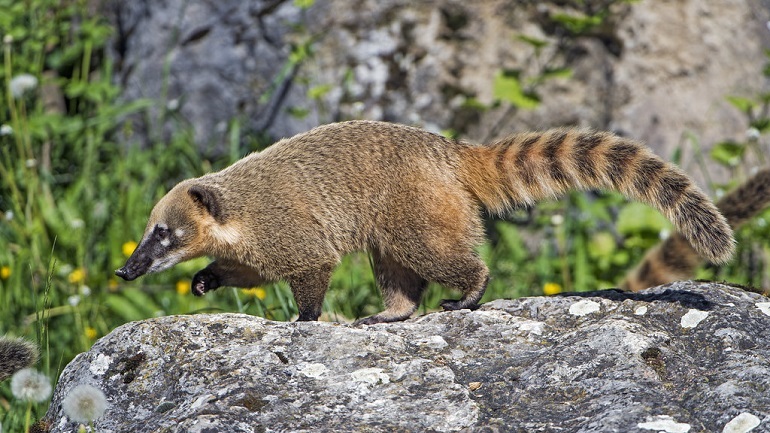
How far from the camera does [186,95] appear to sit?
26.6 ft

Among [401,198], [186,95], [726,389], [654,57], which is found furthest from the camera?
[186,95]

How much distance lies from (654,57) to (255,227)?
160 inches

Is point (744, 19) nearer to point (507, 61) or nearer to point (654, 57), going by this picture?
point (654, 57)

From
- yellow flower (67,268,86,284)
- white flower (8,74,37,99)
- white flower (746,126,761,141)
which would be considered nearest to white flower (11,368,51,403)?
yellow flower (67,268,86,284)

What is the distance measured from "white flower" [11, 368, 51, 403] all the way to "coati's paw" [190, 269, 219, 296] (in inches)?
60.9

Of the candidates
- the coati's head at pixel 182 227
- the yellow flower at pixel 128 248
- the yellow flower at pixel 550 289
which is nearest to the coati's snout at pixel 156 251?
the coati's head at pixel 182 227

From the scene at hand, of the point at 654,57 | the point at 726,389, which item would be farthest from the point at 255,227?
the point at 654,57

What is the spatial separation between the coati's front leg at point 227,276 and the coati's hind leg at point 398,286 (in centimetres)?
69

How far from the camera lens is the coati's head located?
5.12m

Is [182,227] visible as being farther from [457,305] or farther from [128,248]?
[128,248]

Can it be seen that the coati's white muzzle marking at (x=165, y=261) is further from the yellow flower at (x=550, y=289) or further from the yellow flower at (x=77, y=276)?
the yellow flower at (x=550, y=289)

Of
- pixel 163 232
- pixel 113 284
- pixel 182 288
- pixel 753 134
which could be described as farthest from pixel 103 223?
pixel 753 134

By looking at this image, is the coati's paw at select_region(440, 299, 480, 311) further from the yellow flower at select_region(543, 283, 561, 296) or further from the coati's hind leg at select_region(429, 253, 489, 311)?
the yellow flower at select_region(543, 283, 561, 296)

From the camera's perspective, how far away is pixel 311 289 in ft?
16.3
